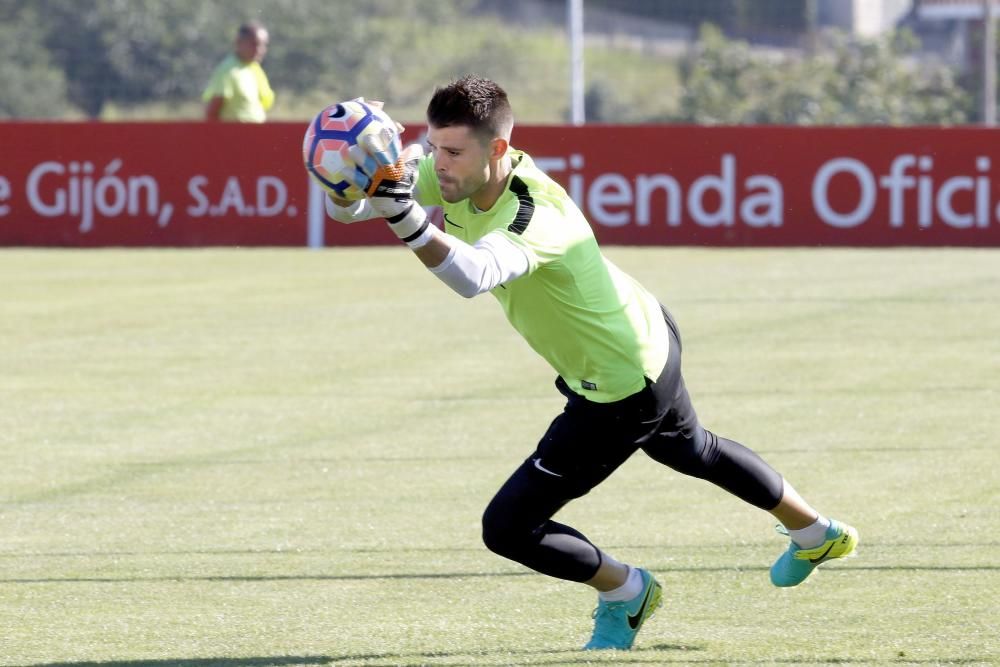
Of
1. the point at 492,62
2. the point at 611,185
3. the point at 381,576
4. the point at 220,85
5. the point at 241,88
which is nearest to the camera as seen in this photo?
the point at 381,576

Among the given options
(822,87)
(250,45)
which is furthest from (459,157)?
(822,87)

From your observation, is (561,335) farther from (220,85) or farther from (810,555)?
(220,85)

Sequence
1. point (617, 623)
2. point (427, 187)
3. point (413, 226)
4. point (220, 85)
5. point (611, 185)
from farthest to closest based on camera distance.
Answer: point (611, 185), point (220, 85), point (427, 187), point (617, 623), point (413, 226)

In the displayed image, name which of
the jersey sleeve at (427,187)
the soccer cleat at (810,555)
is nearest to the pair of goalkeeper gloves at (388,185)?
the jersey sleeve at (427,187)

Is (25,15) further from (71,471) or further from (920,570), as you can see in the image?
(920,570)

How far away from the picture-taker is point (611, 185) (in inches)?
846

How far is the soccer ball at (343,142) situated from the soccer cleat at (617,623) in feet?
5.45

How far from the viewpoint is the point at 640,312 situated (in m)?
5.77

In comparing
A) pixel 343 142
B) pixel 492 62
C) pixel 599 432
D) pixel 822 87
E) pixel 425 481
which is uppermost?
pixel 343 142

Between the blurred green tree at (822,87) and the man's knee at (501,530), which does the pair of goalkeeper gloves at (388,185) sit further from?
the blurred green tree at (822,87)

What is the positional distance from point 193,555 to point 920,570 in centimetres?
281

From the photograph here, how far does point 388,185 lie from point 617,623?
68.0 inches

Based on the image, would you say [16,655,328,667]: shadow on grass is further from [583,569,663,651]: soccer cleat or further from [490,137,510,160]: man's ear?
[490,137,510,160]: man's ear

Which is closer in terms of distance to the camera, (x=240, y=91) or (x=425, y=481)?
(x=425, y=481)
